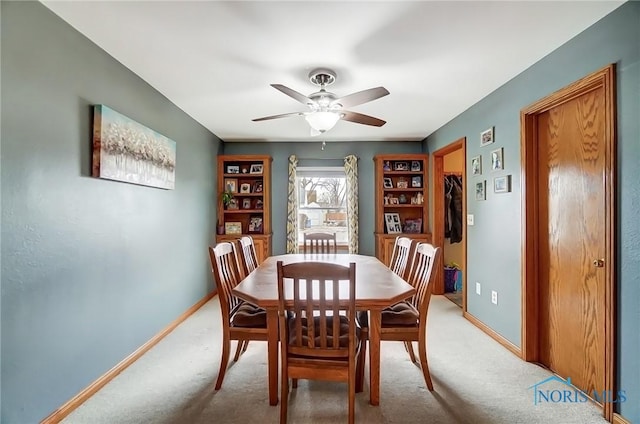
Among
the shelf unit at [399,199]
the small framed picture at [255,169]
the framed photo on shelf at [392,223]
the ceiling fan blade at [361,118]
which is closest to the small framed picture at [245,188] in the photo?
the small framed picture at [255,169]

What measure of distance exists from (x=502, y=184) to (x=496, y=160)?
0.85 ft

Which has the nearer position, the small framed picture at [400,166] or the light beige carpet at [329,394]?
the light beige carpet at [329,394]

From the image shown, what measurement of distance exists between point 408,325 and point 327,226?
325cm

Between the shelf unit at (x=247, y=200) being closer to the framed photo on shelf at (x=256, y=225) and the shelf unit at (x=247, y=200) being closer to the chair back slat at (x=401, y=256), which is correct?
the framed photo on shelf at (x=256, y=225)

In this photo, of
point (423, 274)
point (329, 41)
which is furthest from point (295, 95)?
point (423, 274)

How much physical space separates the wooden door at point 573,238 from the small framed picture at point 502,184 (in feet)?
0.93

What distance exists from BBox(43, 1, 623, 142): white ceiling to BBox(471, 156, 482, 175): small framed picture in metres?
0.63

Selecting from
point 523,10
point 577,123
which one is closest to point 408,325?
point 577,123

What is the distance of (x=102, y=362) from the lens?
213cm

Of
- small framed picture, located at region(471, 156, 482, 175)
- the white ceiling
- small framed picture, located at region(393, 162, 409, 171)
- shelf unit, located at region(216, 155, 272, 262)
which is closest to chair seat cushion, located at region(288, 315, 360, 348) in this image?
the white ceiling

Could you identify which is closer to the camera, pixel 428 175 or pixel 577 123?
pixel 577 123

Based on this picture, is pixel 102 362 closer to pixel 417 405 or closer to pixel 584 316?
pixel 417 405

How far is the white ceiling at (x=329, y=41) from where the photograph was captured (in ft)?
5.65

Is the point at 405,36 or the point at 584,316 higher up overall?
the point at 405,36
